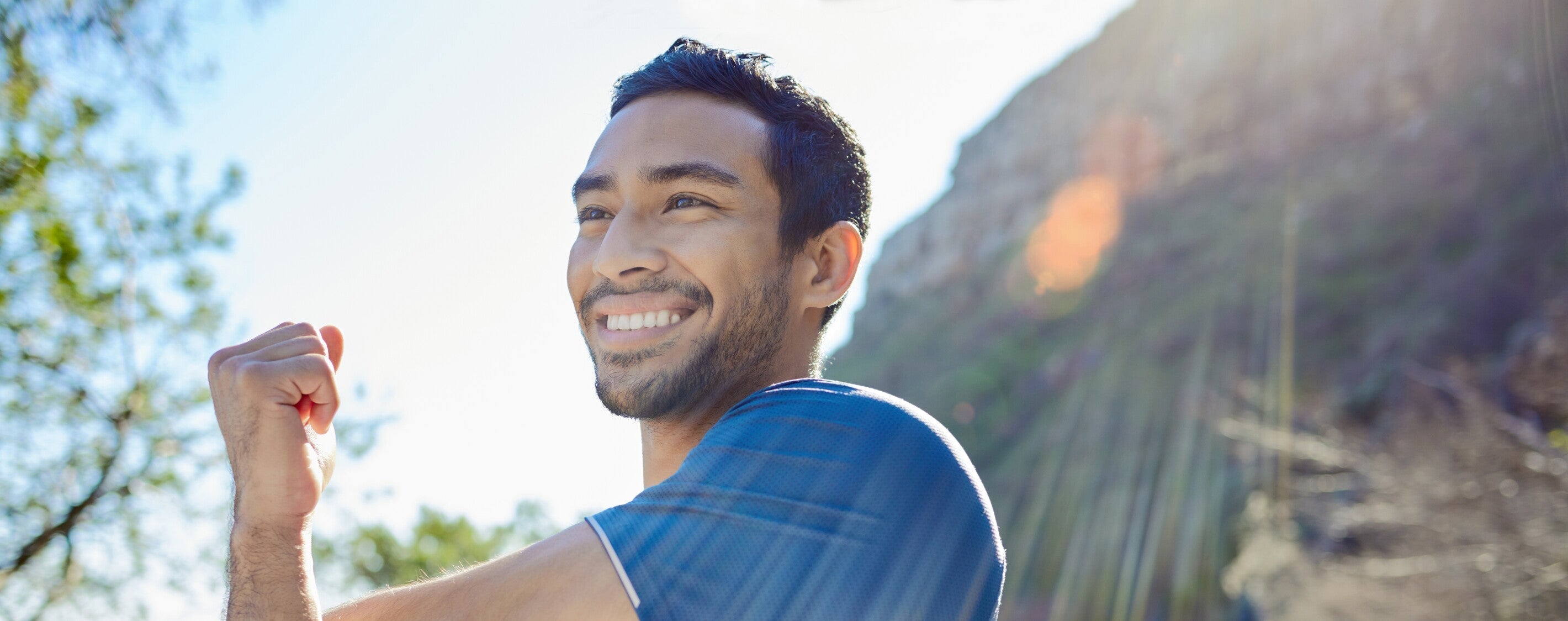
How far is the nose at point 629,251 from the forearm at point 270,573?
27.8 inches

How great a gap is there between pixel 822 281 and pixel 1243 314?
31090mm

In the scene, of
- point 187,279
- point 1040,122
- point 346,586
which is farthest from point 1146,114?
point 187,279

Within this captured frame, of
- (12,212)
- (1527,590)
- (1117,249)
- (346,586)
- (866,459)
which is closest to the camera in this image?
(866,459)

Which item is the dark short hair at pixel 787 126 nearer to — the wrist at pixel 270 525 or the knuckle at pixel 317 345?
the knuckle at pixel 317 345

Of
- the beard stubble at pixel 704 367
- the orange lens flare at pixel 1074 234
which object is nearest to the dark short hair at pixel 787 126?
the beard stubble at pixel 704 367

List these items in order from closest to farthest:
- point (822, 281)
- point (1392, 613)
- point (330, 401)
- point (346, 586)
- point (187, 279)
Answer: point (330, 401) → point (822, 281) → point (1392, 613) → point (187, 279) → point (346, 586)

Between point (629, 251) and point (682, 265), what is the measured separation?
0.35 ft

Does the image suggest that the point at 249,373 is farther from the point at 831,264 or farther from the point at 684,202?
the point at 831,264

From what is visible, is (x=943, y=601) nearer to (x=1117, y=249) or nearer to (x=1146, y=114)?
(x=1117, y=249)

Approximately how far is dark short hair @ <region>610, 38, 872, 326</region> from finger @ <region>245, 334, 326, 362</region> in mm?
801

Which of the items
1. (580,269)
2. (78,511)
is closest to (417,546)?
(78,511)

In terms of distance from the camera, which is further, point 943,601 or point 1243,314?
point 1243,314

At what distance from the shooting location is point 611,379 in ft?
5.57

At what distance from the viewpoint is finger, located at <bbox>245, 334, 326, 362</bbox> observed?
4.03ft
